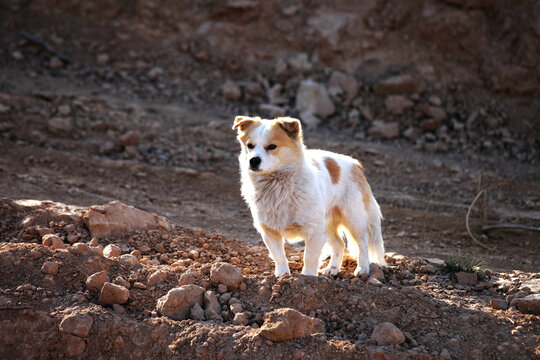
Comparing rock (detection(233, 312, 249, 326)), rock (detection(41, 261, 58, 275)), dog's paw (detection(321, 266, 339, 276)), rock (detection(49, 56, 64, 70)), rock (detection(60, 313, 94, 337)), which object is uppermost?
rock (detection(49, 56, 64, 70))

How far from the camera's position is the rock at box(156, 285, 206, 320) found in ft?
15.6

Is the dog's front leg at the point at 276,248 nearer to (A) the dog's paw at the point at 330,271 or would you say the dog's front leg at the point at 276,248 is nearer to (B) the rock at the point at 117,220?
(A) the dog's paw at the point at 330,271

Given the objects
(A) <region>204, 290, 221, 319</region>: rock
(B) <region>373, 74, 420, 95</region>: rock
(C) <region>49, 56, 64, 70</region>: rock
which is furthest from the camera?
(C) <region>49, 56, 64, 70</region>: rock

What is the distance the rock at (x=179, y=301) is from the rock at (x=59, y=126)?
7.26m

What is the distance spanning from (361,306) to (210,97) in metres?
9.62

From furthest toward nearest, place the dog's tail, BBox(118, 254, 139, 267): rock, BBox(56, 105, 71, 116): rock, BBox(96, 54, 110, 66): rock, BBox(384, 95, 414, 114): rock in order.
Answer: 1. BBox(96, 54, 110, 66): rock
2. BBox(384, 95, 414, 114): rock
3. BBox(56, 105, 71, 116): rock
4. the dog's tail
5. BBox(118, 254, 139, 267): rock

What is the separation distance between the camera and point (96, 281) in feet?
16.3

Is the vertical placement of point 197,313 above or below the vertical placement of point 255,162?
below

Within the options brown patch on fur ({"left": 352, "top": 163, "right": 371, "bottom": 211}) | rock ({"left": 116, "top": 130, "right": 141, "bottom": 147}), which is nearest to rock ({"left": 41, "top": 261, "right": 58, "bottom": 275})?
brown patch on fur ({"left": 352, "top": 163, "right": 371, "bottom": 211})

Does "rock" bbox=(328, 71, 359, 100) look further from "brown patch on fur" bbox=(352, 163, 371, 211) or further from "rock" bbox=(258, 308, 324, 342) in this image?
"rock" bbox=(258, 308, 324, 342)

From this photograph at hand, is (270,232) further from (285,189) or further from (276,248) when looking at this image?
(285,189)

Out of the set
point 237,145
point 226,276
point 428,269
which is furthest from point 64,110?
point 428,269

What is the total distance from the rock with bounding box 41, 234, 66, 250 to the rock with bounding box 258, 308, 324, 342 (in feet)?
8.38

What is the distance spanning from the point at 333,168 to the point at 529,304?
2555 mm
